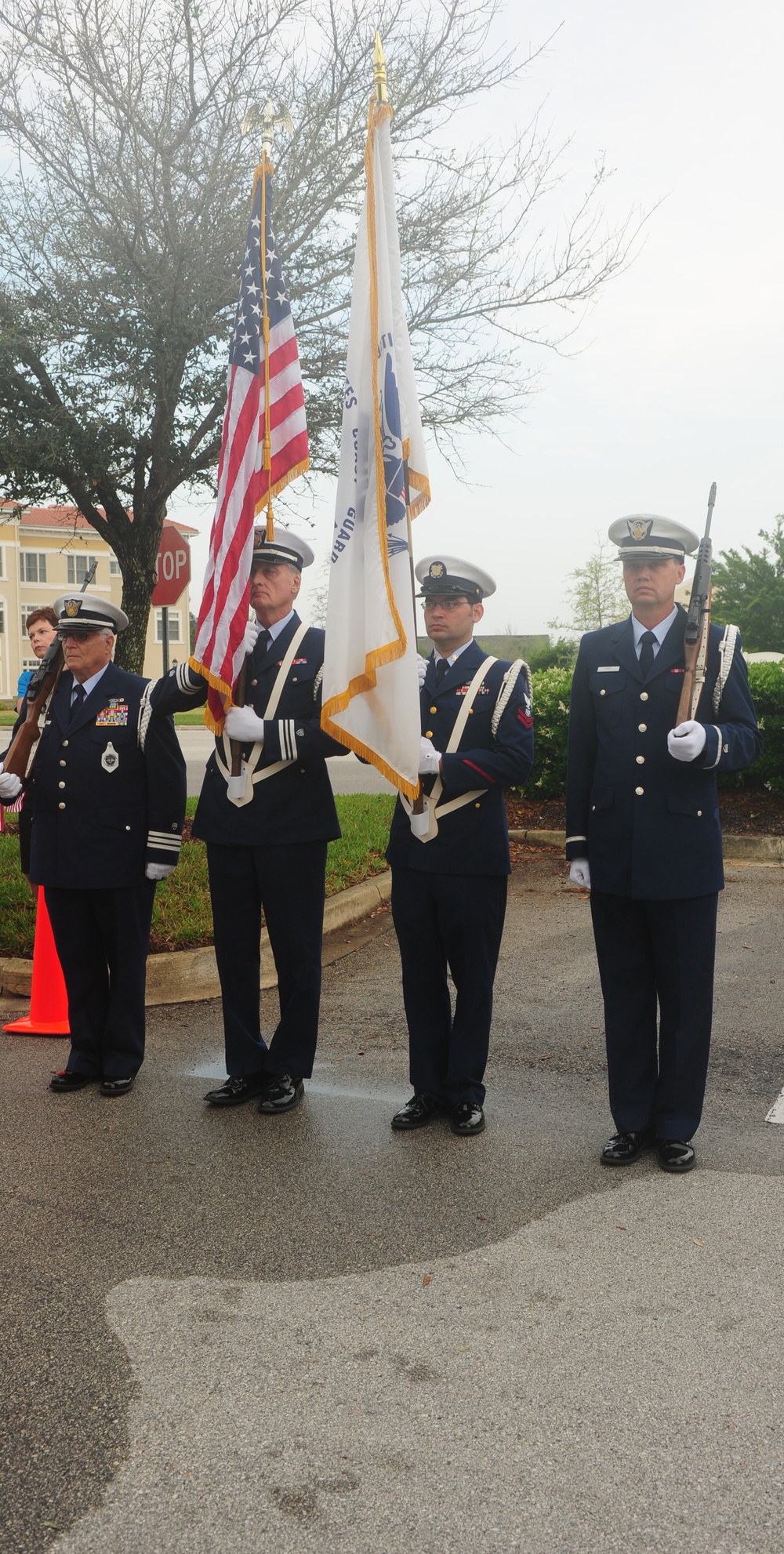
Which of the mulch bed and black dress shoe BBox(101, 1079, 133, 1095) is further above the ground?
the mulch bed

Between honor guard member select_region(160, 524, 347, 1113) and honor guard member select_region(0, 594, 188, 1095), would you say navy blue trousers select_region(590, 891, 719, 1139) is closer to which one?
honor guard member select_region(160, 524, 347, 1113)

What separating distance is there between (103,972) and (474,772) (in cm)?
180

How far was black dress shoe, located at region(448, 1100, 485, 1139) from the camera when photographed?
4.29 meters

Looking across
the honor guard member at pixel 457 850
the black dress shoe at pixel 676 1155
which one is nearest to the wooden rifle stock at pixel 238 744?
the honor guard member at pixel 457 850

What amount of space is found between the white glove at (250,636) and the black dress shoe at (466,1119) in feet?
6.10

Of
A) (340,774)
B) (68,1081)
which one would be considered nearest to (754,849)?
(68,1081)

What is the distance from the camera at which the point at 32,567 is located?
65.2m

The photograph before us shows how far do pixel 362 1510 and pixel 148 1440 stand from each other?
0.50 m

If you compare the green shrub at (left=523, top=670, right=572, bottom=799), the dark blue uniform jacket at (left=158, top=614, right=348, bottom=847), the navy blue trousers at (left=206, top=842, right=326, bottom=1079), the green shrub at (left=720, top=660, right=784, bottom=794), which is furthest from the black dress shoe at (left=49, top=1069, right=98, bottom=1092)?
the green shrub at (left=720, top=660, right=784, bottom=794)

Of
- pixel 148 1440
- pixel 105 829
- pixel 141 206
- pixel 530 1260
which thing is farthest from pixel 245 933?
pixel 141 206

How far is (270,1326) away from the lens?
295 centimetres

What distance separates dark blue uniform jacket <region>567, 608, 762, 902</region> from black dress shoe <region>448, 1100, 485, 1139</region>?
0.93 metres

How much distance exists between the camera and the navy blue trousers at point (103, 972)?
480cm

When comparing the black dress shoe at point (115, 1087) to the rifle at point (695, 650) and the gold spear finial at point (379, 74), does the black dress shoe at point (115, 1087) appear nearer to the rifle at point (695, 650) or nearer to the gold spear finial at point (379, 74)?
the rifle at point (695, 650)
